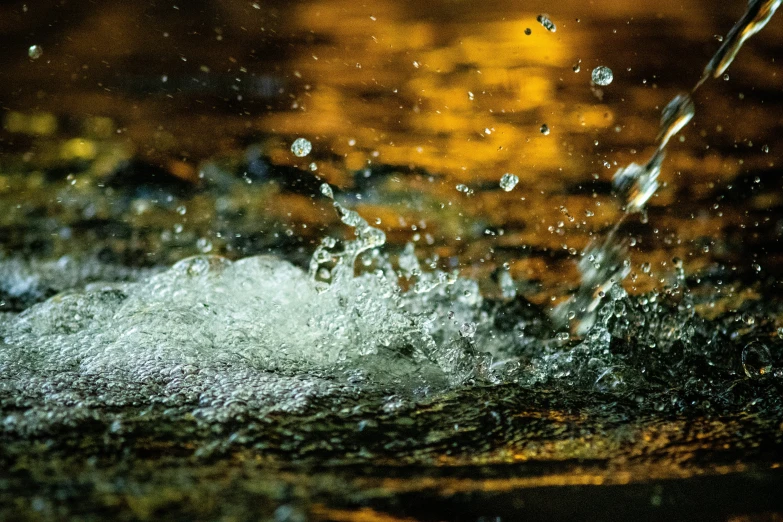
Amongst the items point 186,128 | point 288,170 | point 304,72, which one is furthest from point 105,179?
point 304,72

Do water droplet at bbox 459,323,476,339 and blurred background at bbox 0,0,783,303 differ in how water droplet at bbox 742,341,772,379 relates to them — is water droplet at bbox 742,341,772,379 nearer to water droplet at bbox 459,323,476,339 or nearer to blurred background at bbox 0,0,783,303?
blurred background at bbox 0,0,783,303

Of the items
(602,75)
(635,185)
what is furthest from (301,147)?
(635,185)

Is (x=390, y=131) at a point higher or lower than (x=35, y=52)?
lower

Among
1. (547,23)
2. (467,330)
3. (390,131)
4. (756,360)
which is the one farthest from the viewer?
(390,131)

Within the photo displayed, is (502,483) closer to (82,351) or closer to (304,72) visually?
(82,351)

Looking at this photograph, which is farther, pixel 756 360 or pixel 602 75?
pixel 602 75

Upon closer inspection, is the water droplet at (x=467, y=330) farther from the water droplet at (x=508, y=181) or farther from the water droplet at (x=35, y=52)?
the water droplet at (x=35, y=52)

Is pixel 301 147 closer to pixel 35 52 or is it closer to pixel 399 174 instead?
pixel 399 174
